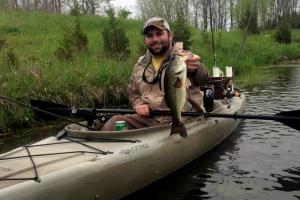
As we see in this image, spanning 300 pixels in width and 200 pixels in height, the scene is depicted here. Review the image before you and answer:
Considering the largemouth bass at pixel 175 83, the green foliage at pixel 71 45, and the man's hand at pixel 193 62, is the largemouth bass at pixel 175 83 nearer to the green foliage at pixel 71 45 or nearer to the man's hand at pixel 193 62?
the man's hand at pixel 193 62

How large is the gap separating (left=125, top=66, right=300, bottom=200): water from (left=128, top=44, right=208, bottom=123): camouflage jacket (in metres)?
0.92

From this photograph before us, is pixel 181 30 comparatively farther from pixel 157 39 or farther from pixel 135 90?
pixel 157 39

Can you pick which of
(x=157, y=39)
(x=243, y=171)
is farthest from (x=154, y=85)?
(x=243, y=171)

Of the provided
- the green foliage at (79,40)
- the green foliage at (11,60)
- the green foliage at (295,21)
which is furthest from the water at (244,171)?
the green foliage at (295,21)

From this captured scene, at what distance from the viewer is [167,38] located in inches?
236

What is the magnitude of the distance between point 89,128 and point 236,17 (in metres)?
53.6

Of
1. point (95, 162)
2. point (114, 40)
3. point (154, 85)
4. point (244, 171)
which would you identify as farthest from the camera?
point (114, 40)

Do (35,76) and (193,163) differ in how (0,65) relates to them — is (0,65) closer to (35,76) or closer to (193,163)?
(35,76)

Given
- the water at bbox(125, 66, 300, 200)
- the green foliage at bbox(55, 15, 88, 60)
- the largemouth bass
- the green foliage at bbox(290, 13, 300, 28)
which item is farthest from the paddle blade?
the green foliage at bbox(290, 13, 300, 28)

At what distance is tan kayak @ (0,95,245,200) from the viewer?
13.7ft

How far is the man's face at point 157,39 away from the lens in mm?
5914

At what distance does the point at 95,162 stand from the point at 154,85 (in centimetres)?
179

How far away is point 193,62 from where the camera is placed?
18.0ft

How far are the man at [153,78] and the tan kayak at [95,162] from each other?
14.2 inches
